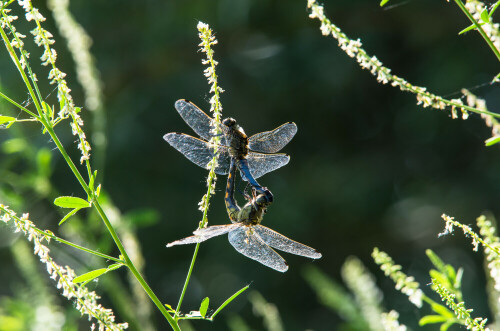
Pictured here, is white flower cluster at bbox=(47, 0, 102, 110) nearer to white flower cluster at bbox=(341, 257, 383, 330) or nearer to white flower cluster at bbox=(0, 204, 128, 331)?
white flower cluster at bbox=(341, 257, 383, 330)

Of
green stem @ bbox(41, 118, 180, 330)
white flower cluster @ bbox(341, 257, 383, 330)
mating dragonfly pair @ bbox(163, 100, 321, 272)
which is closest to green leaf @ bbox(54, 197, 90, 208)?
green stem @ bbox(41, 118, 180, 330)

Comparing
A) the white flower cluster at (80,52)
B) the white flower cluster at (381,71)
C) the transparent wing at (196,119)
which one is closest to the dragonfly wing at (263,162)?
the transparent wing at (196,119)

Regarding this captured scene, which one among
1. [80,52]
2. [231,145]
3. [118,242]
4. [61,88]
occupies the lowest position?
[118,242]

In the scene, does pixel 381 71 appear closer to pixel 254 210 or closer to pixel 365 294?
pixel 254 210

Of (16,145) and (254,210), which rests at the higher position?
(16,145)

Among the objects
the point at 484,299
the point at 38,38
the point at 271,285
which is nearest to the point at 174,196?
the point at 271,285

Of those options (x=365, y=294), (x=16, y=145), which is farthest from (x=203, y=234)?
(x=16, y=145)

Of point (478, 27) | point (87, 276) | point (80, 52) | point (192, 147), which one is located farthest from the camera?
point (80, 52)
